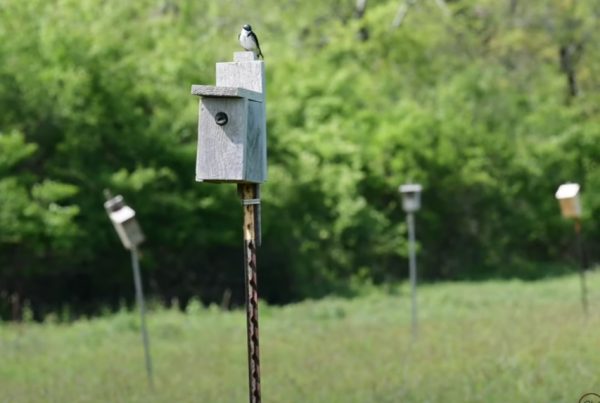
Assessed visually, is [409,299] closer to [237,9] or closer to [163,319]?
[163,319]

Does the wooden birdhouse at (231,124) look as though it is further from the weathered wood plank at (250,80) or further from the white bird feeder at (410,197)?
the white bird feeder at (410,197)

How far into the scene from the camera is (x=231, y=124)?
8.09 m

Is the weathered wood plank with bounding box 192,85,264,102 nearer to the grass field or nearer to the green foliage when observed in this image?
the grass field

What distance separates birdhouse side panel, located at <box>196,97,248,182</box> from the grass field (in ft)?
16.8

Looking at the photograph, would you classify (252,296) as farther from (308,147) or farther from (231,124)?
(308,147)

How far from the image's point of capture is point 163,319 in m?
25.5

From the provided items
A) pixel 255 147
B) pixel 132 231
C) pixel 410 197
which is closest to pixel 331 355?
pixel 132 231

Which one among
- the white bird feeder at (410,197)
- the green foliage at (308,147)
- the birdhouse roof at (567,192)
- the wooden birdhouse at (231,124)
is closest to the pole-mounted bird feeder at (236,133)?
the wooden birdhouse at (231,124)

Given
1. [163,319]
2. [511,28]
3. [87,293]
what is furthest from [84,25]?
[511,28]

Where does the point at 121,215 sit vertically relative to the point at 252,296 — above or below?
above

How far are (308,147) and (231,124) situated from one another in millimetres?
27401

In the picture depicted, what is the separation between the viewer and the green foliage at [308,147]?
27906mm

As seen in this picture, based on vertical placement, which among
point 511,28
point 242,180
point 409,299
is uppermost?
point 511,28

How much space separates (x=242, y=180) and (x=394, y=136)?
97.2 ft
